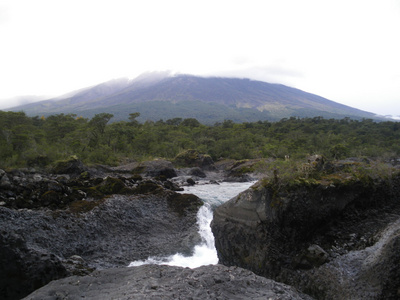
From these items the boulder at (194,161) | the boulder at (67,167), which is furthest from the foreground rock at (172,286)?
the boulder at (194,161)

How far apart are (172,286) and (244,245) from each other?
8.75ft

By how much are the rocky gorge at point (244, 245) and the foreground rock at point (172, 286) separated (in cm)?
2

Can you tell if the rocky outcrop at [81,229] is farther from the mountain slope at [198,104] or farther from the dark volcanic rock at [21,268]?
the mountain slope at [198,104]

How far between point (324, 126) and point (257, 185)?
60.5m

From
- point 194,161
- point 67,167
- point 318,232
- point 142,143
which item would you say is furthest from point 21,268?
point 142,143

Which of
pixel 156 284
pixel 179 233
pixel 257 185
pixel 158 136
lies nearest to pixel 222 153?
pixel 158 136

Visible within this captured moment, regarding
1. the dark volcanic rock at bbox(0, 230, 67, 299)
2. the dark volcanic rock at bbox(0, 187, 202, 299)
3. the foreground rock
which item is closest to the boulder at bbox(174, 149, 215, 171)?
the dark volcanic rock at bbox(0, 187, 202, 299)

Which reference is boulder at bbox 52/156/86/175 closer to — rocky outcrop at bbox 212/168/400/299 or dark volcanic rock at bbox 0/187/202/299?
dark volcanic rock at bbox 0/187/202/299

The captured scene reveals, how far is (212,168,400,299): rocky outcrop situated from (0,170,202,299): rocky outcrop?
3794 mm

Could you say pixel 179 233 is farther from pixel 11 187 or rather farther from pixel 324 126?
pixel 324 126

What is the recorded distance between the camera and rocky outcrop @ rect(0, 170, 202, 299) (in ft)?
18.8

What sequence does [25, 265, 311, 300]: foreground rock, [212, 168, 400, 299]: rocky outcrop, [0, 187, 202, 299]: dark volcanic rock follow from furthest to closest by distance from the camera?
1. [0, 187, 202, 299]: dark volcanic rock
2. [212, 168, 400, 299]: rocky outcrop
3. [25, 265, 311, 300]: foreground rock

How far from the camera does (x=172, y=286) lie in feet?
15.5

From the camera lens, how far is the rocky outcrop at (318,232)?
16.1ft
